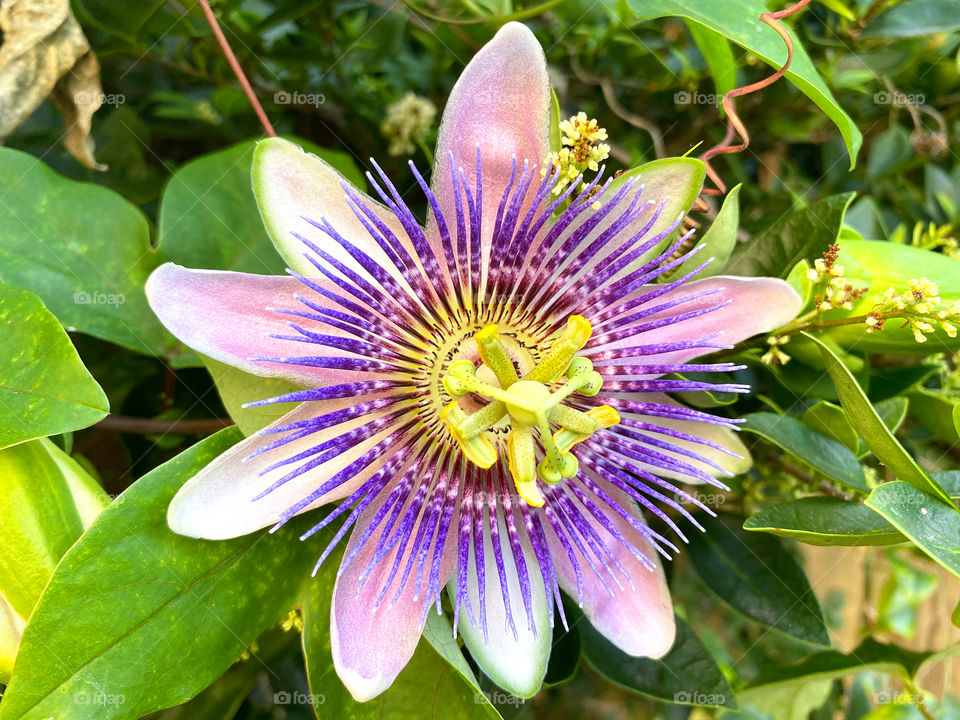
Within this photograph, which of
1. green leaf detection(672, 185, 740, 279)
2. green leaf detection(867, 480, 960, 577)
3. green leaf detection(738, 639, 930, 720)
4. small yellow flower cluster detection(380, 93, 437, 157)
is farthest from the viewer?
small yellow flower cluster detection(380, 93, 437, 157)

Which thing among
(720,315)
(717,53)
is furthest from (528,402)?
(717,53)

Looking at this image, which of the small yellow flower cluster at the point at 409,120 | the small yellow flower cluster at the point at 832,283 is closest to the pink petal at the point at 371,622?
the small yellow flower cluster at the point at 832,283

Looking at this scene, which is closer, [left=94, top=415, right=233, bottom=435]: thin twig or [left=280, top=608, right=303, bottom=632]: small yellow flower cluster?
[left=280, top=608, right=303, bottom=632]: small yellow flower cluster

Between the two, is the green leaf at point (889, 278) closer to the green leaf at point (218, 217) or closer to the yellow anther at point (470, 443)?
the yellow anther at point (470, 443)

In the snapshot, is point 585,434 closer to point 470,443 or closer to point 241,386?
point 470,443

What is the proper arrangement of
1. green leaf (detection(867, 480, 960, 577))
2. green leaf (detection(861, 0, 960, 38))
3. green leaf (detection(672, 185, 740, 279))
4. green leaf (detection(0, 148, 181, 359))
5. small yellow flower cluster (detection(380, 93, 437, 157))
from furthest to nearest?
small yellow flower cluster (detection(380, 93, 437, 157)) < green leaf (detection(861, 0, 960, 38)) < green leaf (detection(0, 148, 181, 359)) < green leaf (detection(672, 185, 740, 279)) < green leaf (detection(867, 480, 960, 577))

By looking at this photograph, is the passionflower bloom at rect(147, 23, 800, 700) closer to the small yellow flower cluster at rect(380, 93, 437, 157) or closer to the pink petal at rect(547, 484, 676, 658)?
the pink petal at rect(547, 484, 676, 658)

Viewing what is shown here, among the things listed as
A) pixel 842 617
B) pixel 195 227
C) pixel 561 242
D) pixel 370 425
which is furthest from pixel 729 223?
pixel 842 617

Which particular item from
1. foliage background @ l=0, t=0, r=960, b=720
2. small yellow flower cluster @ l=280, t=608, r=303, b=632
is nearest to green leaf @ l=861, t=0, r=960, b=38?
foliage background @ l=0, t=0, r=960, b=720
